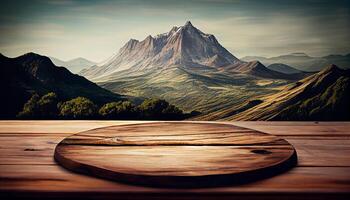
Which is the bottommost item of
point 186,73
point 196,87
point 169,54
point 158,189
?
point 158,189

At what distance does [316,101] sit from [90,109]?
193cm

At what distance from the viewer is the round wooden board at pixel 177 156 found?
0.91m

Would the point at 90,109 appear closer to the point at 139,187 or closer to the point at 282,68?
the point at 282,68

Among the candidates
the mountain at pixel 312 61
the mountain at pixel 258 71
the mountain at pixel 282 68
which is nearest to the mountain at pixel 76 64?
the mountain at pixel 258 71

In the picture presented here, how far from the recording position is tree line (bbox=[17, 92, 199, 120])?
320 centimetres

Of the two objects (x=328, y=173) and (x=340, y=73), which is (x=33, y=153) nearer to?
(x=328, y=173)

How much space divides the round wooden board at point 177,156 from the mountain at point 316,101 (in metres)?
1.62

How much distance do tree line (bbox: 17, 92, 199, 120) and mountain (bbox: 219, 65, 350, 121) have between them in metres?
0.65

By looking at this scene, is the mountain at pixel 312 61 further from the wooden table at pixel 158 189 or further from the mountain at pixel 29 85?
the wooden table at pixel 158 189

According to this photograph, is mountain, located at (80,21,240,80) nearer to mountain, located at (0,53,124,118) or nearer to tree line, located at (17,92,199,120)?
mountain, located at (0,53,124,118)

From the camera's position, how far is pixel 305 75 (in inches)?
126

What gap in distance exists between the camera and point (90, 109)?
324 centimetres

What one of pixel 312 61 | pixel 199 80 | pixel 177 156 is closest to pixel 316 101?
pixel 312 61
